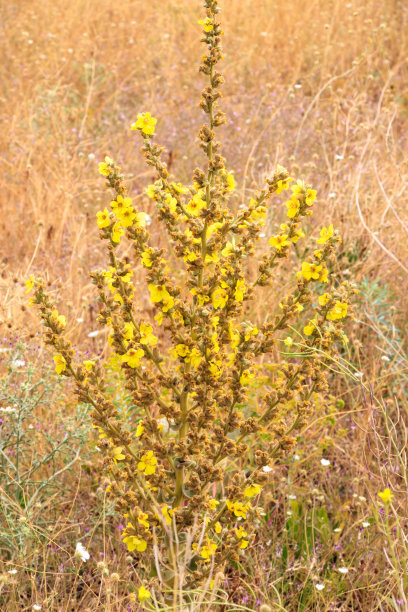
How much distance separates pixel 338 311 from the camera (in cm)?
179

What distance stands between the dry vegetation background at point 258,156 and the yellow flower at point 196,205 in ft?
2.16

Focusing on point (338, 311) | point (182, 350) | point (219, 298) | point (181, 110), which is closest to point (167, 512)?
point (182, 350)

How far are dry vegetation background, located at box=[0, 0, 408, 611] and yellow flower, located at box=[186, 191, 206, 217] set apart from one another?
659mm

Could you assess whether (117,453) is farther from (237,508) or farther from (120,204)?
Result: (120,204)

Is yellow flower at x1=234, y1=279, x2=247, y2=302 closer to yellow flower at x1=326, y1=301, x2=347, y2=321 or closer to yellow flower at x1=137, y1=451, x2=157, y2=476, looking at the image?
yellow flower at x1=326, y1=301, x2=347, y2=321

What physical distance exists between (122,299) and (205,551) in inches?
27.7

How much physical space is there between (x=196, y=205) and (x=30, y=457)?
1340 mm

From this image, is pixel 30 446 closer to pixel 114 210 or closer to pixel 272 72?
pixel 114 210

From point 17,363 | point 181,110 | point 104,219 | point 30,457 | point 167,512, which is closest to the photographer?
point 104,219

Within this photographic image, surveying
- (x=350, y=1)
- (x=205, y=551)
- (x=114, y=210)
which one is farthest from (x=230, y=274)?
(x=350, y=1)

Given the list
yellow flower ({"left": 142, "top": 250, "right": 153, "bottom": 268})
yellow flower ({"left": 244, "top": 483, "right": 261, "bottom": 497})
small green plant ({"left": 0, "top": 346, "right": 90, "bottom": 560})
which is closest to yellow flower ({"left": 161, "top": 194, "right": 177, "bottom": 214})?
yellow flower ({"left": 142, "top": 250, "right": 153, "bottom": 268})

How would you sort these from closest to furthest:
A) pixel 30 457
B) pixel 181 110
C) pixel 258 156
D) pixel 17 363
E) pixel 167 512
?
1. pixel 167 512
2. pixel 17 363
3. pixel 30 457
4. pixel 258 156
5. pixel 181 110

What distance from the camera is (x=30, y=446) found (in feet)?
8.25

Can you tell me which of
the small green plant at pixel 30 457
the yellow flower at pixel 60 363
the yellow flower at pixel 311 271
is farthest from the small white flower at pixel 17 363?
the yellow flower at pixel 311 271
